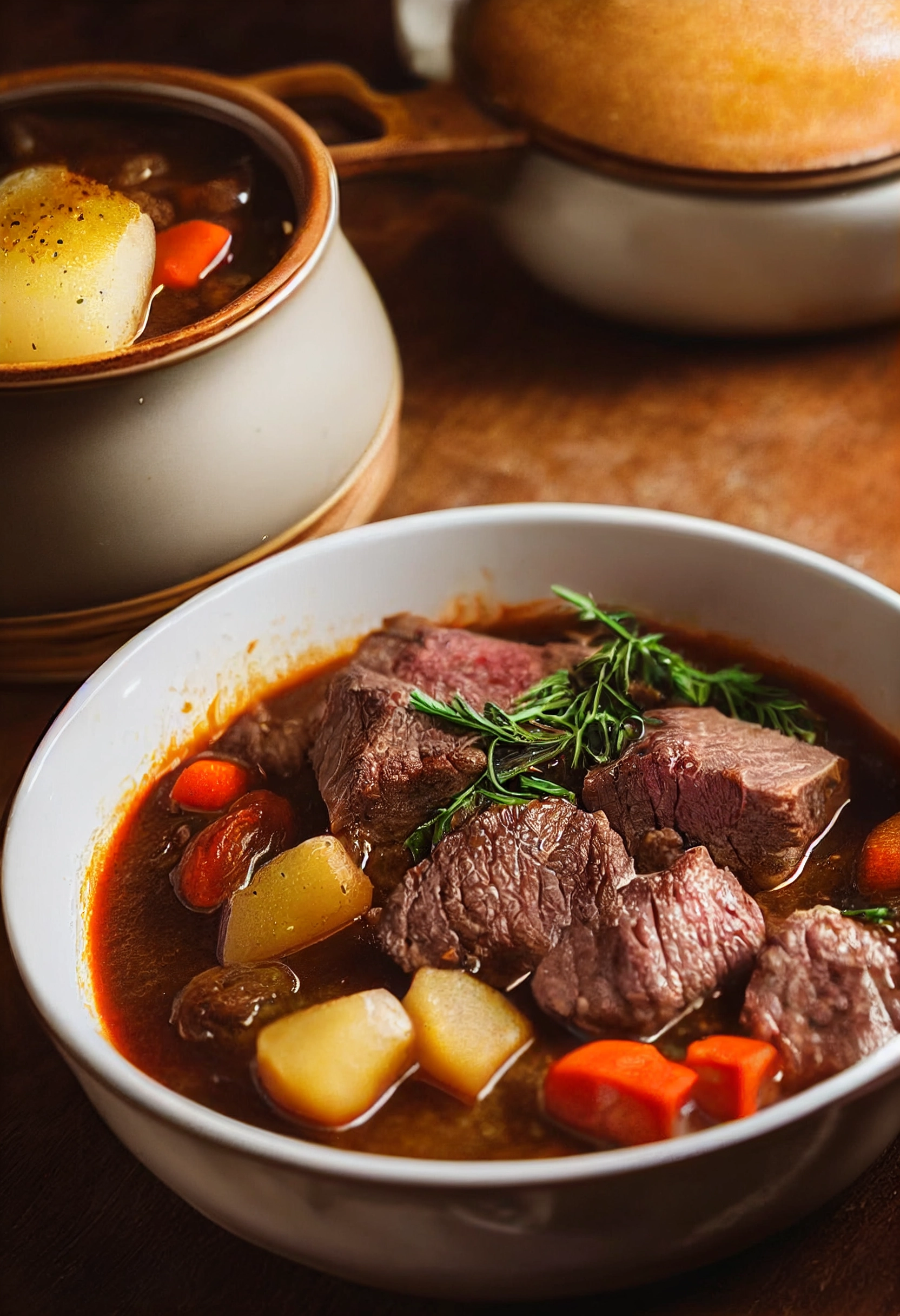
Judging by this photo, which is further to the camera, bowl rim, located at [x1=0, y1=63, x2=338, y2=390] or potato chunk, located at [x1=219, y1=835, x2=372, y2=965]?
bowl rim, located at [x1=0, y1=63, x2=338, y2=390]

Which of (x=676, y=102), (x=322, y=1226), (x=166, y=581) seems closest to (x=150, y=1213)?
(x=322, y=1226)

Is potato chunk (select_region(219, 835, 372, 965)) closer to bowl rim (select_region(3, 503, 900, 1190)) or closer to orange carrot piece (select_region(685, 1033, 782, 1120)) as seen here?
bowl rim (select_region(3, 503, 900, 1190))

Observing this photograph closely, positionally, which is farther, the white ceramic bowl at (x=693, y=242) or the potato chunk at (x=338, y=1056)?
the white ceramic bowl at (x=693, y=242)

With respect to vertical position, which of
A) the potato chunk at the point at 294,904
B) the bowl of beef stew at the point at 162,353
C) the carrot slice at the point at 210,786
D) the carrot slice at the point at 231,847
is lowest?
the carrot slice at the point at 210,786

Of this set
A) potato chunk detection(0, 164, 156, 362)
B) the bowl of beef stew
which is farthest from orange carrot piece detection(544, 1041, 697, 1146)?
potato chunk detection(0, 164, 156, 362)

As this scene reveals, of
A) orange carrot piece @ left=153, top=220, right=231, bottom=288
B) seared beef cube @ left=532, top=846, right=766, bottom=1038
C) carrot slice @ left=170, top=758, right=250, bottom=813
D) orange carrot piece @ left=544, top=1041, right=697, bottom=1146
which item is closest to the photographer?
orange carrot piece @ left=544, top=1041, right=697, bottom=1146

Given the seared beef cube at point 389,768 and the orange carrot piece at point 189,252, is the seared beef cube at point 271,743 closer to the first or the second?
the seared beef cube at point 389,768

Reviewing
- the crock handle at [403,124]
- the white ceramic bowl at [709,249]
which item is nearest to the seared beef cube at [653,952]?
the white ceramic bowl at [709,249]
